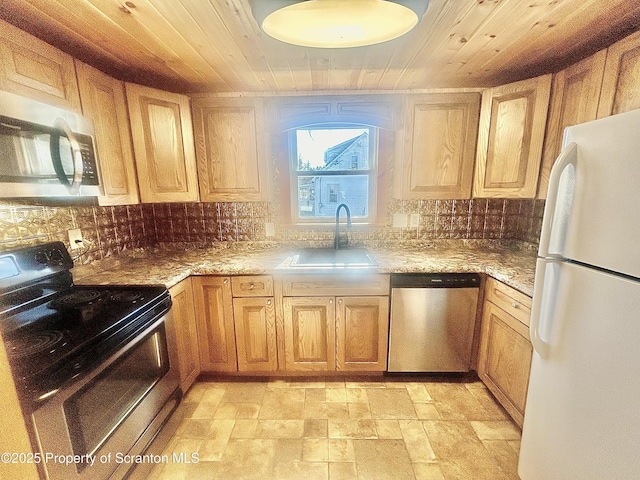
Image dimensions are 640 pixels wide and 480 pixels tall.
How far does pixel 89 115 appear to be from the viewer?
1463 mm

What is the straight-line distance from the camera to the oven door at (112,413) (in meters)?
0.90

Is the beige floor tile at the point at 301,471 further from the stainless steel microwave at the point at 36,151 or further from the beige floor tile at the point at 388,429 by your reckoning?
the stainless steel microwave at the point at 36,151

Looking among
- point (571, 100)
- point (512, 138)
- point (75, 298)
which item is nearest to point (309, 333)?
point (75, 298)

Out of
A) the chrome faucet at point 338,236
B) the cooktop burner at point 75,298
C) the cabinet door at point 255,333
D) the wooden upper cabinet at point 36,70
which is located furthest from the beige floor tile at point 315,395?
the wooden upper cabinet at point 36,70

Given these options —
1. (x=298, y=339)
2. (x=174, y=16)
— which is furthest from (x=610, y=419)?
(x=174, y=16)

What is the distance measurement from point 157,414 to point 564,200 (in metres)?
2.05

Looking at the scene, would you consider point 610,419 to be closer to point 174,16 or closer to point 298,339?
point 298,339

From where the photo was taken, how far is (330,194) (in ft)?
7.79

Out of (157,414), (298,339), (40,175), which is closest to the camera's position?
(40,175)

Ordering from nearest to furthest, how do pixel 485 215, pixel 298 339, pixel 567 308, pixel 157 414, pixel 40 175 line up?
pixel 567 308, pixel 40 175, pixel 157 414, pixel 298 339, pixel 485 215

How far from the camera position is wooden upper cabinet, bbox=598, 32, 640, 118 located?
1.17 m

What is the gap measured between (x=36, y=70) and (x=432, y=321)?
2.48 m

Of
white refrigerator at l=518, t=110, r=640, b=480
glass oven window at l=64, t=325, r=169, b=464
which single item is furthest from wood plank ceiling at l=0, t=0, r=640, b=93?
glass oven window at l=64, t=325, r=169, b=464

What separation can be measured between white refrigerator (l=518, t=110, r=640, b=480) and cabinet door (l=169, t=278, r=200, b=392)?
184cm
